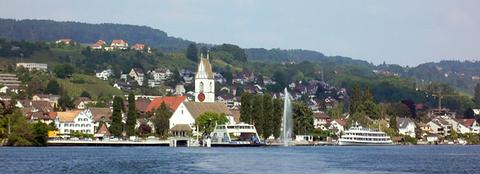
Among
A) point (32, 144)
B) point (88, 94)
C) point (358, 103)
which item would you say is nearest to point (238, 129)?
point (32, 144)

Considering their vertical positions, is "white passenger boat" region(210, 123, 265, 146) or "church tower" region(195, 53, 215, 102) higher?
"church tower" region(195, 53, 215, 102)

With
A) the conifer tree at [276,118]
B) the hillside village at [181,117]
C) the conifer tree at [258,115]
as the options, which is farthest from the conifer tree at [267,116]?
the hillside village at [181,117]

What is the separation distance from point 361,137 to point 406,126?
1163 inches

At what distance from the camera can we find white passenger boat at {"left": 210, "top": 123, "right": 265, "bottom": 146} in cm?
12326

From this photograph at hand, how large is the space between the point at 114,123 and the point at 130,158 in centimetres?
4391

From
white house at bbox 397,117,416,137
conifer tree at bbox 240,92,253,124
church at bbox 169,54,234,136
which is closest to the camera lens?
conifer tree at bbox 240,92,253,124

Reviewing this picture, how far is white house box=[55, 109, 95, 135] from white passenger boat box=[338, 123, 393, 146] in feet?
122

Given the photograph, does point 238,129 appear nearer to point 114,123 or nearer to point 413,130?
point 114,123

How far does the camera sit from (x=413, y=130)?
573 ft

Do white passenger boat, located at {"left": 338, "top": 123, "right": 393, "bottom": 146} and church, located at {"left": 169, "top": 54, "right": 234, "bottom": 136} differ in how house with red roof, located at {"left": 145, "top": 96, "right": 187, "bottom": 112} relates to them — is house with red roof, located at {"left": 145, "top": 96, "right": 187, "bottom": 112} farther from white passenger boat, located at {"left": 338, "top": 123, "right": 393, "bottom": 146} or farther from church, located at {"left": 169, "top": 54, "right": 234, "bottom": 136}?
white passenger boat, located at {"left": 338, "top": 123, "right": 393, "bottom": 146}

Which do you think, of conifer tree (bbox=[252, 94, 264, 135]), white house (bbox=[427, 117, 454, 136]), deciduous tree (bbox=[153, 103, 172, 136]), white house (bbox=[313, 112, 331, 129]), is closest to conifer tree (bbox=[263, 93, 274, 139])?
conifer tree (bbox=[252, 94, 264, 135])

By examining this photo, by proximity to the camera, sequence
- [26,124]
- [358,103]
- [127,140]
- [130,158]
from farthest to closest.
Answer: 1. [358,103]
2. [127,140]
3. [26,124]
4. [130,158]

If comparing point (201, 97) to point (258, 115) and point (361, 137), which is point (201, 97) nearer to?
point (361, 137)

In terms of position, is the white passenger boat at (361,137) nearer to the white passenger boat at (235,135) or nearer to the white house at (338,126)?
the white house at (338,126)
